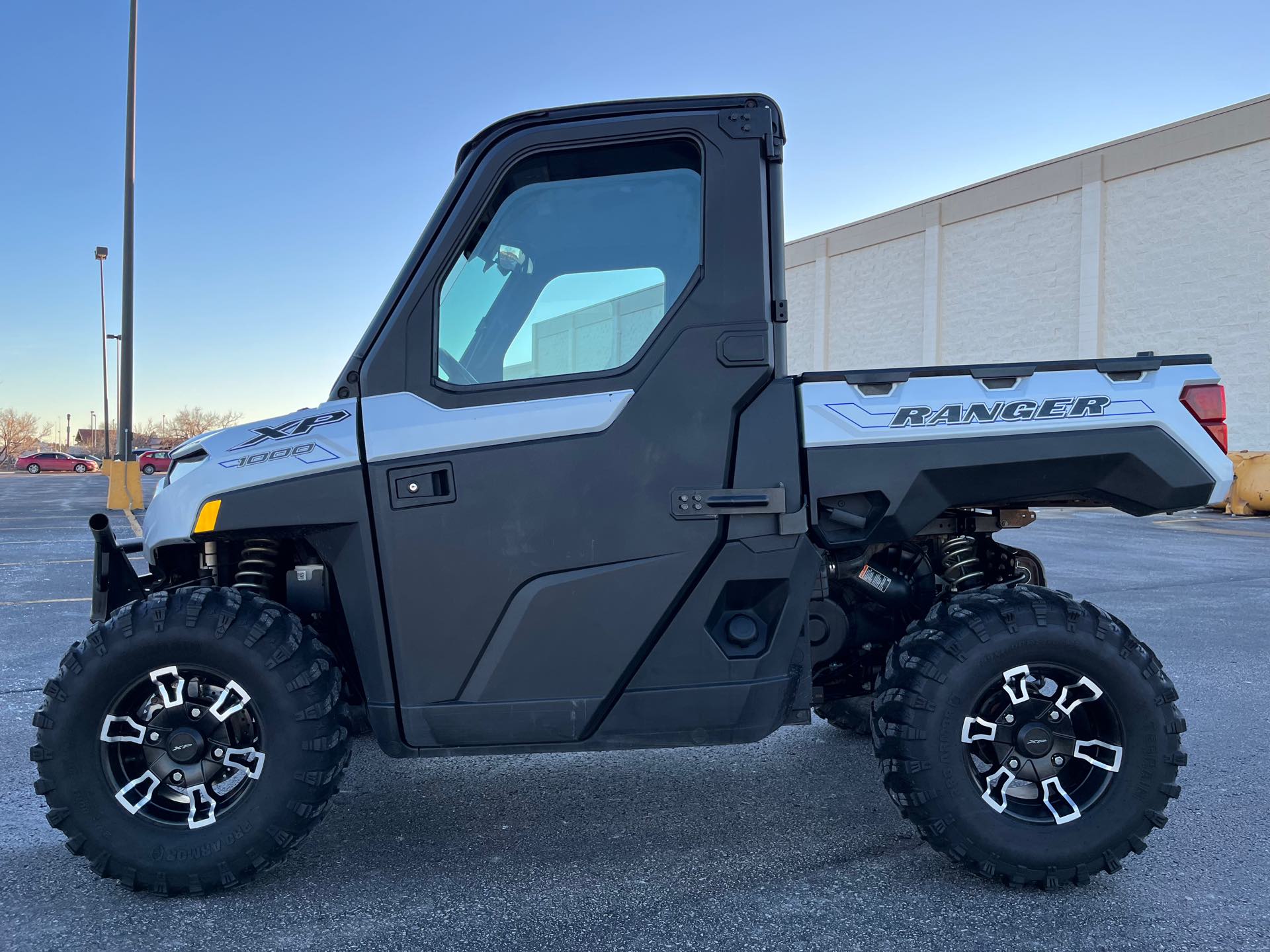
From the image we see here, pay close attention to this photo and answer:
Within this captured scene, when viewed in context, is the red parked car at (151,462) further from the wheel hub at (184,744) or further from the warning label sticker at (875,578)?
the warning label sticker at (875,578)

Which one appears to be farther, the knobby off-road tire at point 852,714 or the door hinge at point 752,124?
the knobby off-road tire at point 852,714

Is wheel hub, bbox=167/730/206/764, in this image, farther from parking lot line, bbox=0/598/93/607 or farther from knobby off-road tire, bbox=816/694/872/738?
parking lot line, bbox=0/598/93/607

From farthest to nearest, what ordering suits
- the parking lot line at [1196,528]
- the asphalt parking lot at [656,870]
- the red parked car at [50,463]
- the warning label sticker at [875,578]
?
the red parked car at [50,463] → the parking lot line at [1196,528] → the warning label sticker at [875,578] → the asphalt parking lot at [656,870]

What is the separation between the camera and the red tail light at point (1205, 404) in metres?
2.98

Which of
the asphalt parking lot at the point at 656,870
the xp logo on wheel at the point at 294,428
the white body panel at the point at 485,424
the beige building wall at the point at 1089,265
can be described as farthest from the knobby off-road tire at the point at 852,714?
the beige building wall at the point at 1089,265

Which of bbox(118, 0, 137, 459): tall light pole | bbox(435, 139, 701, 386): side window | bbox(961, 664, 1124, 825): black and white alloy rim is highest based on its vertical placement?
bbox(118, 0, 137, 459): tall light pole

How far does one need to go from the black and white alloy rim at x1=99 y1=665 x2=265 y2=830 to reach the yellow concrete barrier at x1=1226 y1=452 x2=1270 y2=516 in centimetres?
2120

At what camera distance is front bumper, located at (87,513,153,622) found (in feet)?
10.7

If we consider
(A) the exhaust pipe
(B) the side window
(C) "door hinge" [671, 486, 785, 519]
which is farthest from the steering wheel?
(A) the exhaust pipe

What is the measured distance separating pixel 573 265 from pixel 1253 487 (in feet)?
69.0

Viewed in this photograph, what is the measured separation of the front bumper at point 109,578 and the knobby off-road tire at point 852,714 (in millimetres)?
2956

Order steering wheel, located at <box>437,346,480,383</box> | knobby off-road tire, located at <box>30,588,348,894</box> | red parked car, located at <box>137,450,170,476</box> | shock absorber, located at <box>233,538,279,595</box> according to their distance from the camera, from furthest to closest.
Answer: red parked car, located at <box>137,450,170,476</box>, shock absorber, located at <box>233,538,279,595</box>, steering wheel, located at <box>437,346,480,383</box>, knobby off-road tire, located at <box>30,588,348,894</box>

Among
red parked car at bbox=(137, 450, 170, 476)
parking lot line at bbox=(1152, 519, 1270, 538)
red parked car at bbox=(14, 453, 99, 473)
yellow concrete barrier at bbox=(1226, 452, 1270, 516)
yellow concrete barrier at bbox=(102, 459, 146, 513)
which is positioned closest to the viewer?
parking lot line at bbox=(1152, 519, 1270, 538)

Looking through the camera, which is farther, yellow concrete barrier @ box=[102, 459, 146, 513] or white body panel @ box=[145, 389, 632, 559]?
yellow concrete barrier @ box=[102, 459, 146, 513]
